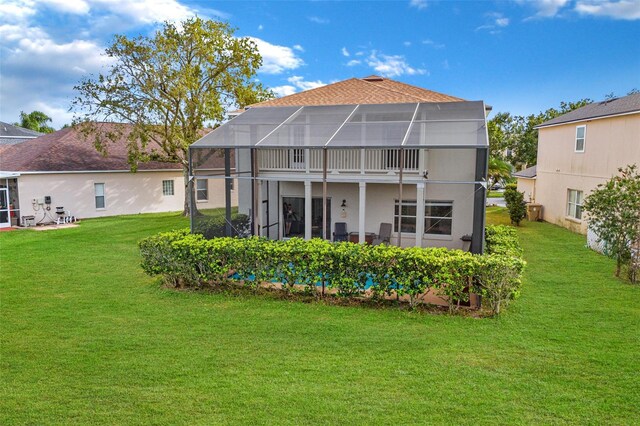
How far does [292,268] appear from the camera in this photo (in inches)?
340

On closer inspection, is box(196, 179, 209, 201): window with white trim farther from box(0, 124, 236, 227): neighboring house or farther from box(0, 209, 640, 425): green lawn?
box(0, 209, 640, 425): green lawn

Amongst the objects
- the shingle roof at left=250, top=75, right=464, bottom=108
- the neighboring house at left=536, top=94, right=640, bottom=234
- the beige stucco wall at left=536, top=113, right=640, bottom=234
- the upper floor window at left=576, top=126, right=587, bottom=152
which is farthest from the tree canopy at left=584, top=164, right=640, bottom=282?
the upper floor window at left=576, top=126, right=587, bottom=152

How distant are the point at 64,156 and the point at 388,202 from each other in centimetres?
1866

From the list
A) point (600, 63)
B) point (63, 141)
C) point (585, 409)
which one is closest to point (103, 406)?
point (585, 409)

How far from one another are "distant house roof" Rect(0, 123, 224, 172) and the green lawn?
14.1 meters

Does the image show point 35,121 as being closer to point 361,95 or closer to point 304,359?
point 361,95

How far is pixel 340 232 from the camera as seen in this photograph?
1369 centimetres

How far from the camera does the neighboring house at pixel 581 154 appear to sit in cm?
1495

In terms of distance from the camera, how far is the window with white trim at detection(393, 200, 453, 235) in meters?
13.2

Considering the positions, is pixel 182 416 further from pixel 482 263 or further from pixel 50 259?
pixel 50 259

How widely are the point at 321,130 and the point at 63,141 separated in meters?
19.5

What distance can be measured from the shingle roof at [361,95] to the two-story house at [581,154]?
243 inches

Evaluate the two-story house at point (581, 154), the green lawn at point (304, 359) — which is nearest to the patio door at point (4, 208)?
the green lawn at point (304, 359)

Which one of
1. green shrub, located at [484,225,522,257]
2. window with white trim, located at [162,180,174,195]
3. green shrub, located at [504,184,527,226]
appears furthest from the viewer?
window with white trim, located at [162,180,174,195]
